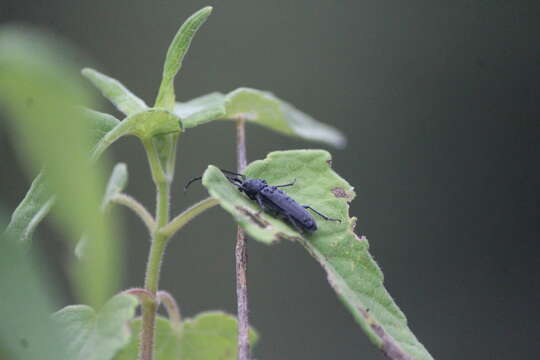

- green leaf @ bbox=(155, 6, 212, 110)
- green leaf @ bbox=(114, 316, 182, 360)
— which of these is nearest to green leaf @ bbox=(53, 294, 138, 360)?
green leaf @ bbox=(114, 316, 182, 360)

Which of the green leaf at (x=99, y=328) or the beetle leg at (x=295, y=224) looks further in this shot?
the beetle leg at (x=295, y=224)

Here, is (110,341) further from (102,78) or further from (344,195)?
(102,78)

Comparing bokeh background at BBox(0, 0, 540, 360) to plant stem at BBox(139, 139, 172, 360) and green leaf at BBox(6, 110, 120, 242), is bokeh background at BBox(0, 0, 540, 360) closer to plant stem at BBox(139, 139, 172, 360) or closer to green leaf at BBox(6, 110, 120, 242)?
plant stem at BBox(139, 139, 172, 360)

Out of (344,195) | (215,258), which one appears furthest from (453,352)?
(344,195)

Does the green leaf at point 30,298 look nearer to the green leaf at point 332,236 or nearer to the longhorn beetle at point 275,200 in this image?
the green leaf at point 332,236

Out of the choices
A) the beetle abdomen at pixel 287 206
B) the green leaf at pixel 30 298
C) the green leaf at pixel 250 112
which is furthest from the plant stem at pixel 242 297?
the green leaf at pixel 30 298

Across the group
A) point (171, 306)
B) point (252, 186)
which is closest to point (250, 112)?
point (252, 186)
